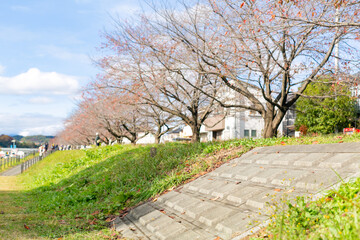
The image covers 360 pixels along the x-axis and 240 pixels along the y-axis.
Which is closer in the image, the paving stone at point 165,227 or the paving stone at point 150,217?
the paving stone at point 165,227

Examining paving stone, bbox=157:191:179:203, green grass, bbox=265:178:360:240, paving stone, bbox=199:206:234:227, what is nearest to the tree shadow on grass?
paving stone, bbox=157:191:179:203

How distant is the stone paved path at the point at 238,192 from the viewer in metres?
4.85

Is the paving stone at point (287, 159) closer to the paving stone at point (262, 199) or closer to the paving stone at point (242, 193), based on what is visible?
the paving stone at point (242, 193)

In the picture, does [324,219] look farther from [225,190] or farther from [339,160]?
[225,190]

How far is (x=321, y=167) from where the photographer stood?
5605 mm

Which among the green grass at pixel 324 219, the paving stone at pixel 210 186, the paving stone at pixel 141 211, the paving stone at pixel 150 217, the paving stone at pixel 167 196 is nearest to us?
the green grass at pixel 324 219

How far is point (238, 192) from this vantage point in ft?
19.0

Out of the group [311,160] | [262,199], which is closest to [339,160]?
[311,160]

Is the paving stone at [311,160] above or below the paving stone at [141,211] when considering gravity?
above

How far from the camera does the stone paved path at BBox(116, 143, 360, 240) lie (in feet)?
15.9

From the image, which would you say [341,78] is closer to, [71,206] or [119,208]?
[119,208]

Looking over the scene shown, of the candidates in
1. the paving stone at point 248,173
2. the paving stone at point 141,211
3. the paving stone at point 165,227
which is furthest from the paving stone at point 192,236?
the paving stone at point 141,211

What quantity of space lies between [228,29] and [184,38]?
1849 mm

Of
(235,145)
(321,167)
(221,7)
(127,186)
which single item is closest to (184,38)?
(221,7)
